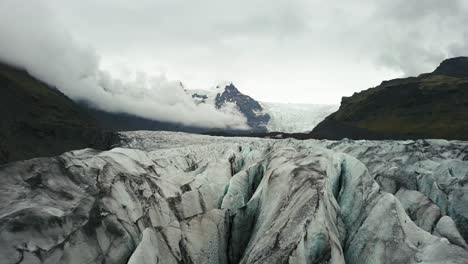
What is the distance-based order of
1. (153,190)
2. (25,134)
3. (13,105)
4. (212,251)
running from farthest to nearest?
(13,105) → (25,134) → (153,190) → (212,251)

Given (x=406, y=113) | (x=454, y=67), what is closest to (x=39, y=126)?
(x=406, y=113)

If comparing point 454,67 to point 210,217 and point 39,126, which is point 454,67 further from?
point 210,217

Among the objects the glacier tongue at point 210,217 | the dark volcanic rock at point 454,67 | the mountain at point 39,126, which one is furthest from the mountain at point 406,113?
the glacier tongue at point 210,217

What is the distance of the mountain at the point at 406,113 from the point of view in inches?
4877

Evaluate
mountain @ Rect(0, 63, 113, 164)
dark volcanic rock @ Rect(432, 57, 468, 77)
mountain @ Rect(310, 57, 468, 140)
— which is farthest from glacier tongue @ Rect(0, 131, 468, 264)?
dark volcanic rock @ Rect(432, 57, 468, 77)

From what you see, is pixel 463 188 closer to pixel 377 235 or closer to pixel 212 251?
pixel 377 235

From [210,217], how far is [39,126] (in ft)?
380

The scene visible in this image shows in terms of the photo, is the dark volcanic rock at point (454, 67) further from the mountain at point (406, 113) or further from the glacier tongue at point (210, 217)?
the glacier tongue at point (210, 217)

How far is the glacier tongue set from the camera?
10.5m

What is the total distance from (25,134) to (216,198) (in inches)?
4164

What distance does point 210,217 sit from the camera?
14000mm

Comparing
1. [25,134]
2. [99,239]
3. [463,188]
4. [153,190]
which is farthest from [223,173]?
[25,134]

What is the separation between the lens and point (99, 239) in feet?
39.4

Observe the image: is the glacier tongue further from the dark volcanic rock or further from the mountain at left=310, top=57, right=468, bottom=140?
the dark volcanic rock
